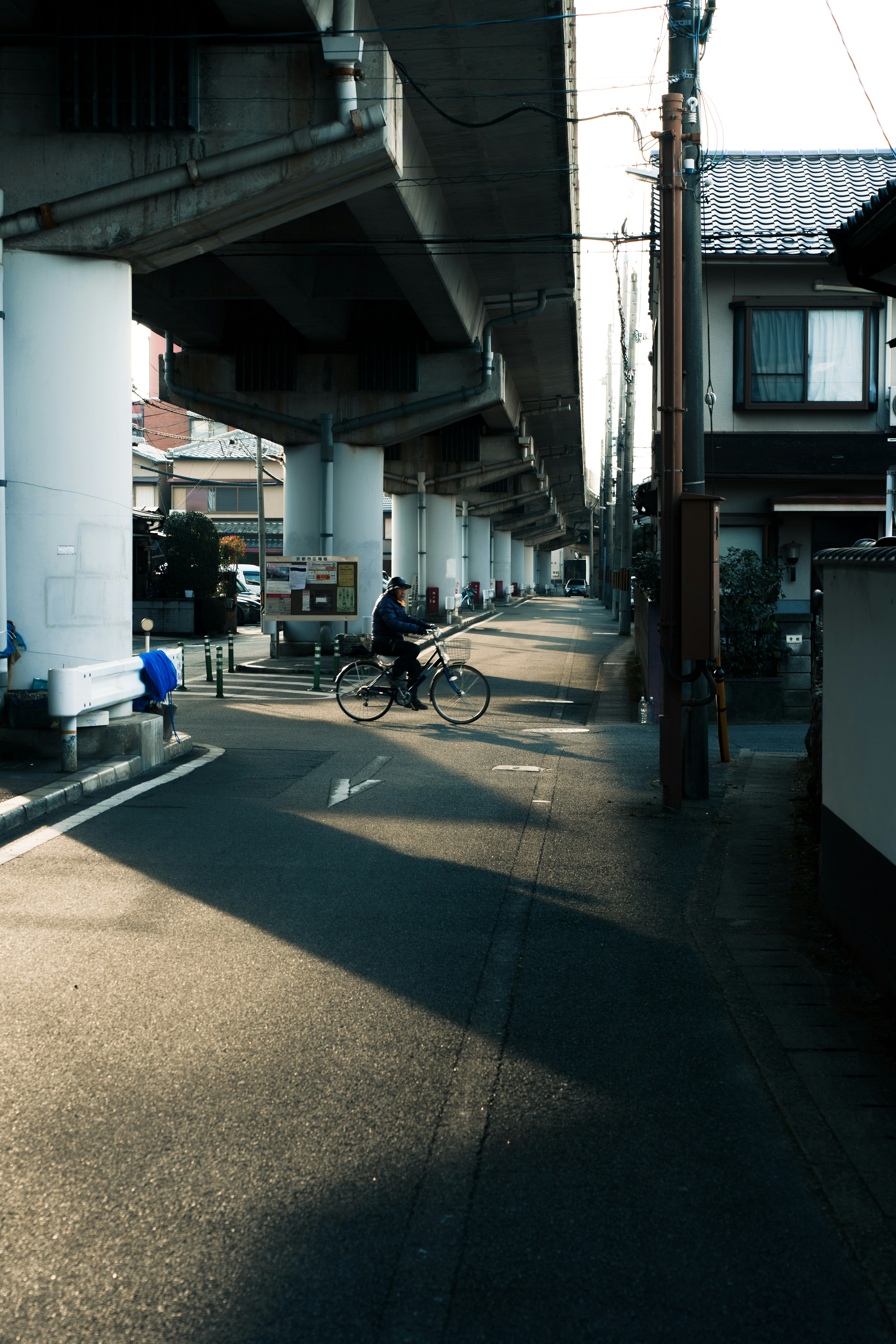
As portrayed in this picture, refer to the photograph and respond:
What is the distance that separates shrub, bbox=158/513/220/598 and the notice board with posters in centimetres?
1263

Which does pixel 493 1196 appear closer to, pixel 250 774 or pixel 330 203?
pixel 250 774

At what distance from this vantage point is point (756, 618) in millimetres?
16500

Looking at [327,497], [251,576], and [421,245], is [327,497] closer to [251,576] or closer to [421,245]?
[421,245]

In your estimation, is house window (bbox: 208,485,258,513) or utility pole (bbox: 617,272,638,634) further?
house window (bbox: 208,485,258,513)

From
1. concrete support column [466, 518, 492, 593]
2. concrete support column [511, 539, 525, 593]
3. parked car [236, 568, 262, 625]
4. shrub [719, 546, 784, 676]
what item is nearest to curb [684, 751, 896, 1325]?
shrub [719, 546, 784, 676]

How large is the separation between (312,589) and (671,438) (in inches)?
629

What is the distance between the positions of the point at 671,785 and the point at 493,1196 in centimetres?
668

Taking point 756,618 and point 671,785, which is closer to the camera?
point 671,785

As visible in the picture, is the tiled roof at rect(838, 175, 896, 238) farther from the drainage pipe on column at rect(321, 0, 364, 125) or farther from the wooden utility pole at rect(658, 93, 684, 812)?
the drainage pipe on column at rect(321, 0, 364, 125)

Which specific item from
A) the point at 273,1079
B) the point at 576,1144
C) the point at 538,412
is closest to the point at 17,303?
the point at 273,1079

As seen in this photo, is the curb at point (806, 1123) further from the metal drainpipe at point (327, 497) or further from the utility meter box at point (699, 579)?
the metal drainpipe at point (327, 497)

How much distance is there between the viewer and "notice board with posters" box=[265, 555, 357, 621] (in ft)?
83.3

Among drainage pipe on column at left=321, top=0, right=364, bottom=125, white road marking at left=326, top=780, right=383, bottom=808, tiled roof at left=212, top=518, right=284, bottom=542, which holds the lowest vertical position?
white road marking at left=326, top=780, right=383, bottom=808

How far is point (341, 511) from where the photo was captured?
27.9m
